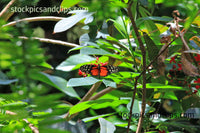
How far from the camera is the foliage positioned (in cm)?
14

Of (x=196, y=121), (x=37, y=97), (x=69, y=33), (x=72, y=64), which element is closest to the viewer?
(x=37, y=97)

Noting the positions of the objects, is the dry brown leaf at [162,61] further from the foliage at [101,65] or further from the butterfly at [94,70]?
the butterfly at [94,70]

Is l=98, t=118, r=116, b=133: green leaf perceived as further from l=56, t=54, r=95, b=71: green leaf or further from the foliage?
l=56, t=54, r=95, b=71: green leaf

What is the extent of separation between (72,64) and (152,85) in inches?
8.8

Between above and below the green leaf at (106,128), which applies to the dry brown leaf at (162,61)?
above

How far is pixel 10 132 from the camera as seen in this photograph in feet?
0.53

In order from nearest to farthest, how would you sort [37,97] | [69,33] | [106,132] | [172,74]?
[37,97]
[106,132]
[172,74]
[69,33]

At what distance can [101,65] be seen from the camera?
0.75 meters

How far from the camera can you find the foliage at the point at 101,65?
14cm

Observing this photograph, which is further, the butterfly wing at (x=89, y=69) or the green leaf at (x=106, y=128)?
the butterfly wing at (x=89, y=69)

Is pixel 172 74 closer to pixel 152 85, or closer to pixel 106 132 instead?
pixel 152 85

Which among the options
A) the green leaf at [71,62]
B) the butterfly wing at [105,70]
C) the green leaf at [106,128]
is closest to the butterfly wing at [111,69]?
the butterfly wing at [105,70]

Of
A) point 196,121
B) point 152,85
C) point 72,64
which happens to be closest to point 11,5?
point 72,64

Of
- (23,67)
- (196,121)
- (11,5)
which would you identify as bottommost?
(196,121)
